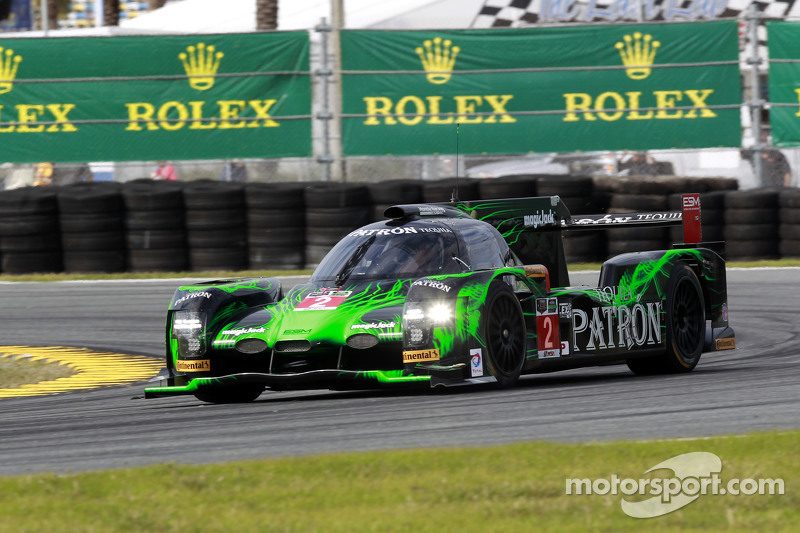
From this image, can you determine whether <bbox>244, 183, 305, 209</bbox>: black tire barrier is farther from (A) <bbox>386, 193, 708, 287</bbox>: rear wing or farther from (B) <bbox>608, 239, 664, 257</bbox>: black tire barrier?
(A) <bbox>386, 193, 708, 287</bbox>: rear wing

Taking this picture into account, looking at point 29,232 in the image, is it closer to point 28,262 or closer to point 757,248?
point 28,262

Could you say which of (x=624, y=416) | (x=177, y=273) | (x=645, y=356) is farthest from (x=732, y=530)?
(x=177, y=273)

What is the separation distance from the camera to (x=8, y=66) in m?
19.3

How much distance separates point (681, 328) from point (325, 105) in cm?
949

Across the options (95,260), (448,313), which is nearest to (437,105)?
(95,260)

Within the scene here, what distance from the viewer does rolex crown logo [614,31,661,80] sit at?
19.0 metres

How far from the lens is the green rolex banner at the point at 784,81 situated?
61.4 feet

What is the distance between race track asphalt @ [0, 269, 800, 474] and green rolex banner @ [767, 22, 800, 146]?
306 inches

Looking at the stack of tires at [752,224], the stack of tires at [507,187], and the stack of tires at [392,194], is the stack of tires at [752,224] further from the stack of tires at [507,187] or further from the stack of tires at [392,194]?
the stack of tires at [392,194]

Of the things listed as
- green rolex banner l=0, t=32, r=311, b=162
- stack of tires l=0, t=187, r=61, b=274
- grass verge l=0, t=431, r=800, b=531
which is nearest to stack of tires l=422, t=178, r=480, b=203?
green rolex banner l=0, t=32, r=311, b=162

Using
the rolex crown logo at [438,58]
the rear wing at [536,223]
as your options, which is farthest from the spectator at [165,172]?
the rear wing at [536,223]

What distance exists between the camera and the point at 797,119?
18.8 metres

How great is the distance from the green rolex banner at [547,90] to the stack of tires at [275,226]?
194 cm

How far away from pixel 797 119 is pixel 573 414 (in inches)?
489
